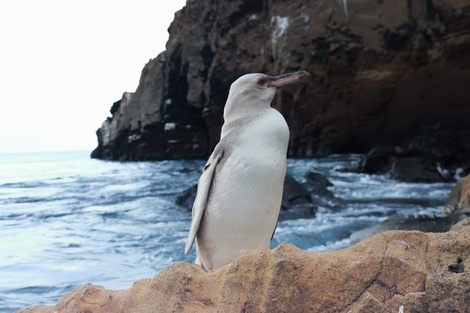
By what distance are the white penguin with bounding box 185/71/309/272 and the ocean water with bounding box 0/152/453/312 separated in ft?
6.61

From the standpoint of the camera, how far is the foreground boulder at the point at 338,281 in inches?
38.9

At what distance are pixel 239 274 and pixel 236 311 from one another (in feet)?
0.32

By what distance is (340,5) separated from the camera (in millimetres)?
17031

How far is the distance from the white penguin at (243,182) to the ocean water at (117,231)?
2.02 metres

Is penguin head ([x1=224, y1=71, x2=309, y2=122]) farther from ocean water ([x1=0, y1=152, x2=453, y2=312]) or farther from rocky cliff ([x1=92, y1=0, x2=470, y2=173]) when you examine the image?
rocky cliff ([x1=92, y1=0, x2=470, y2=173])

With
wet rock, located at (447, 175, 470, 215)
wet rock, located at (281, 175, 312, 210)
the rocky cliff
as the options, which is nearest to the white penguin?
wet rock, located at (447, 175, 470, 215)

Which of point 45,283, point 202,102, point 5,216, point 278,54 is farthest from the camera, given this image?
point 202,102

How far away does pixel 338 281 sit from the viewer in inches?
42.1

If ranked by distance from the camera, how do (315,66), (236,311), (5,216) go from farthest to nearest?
(315,66)
(5,216)
(236,311)

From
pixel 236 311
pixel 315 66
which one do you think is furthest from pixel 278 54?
pixel 236 311

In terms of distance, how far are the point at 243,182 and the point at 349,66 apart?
1604cm

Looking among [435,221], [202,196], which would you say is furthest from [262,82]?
[435,221]

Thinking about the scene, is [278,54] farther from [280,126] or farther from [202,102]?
[280,126]

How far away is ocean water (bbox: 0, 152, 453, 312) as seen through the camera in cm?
445
